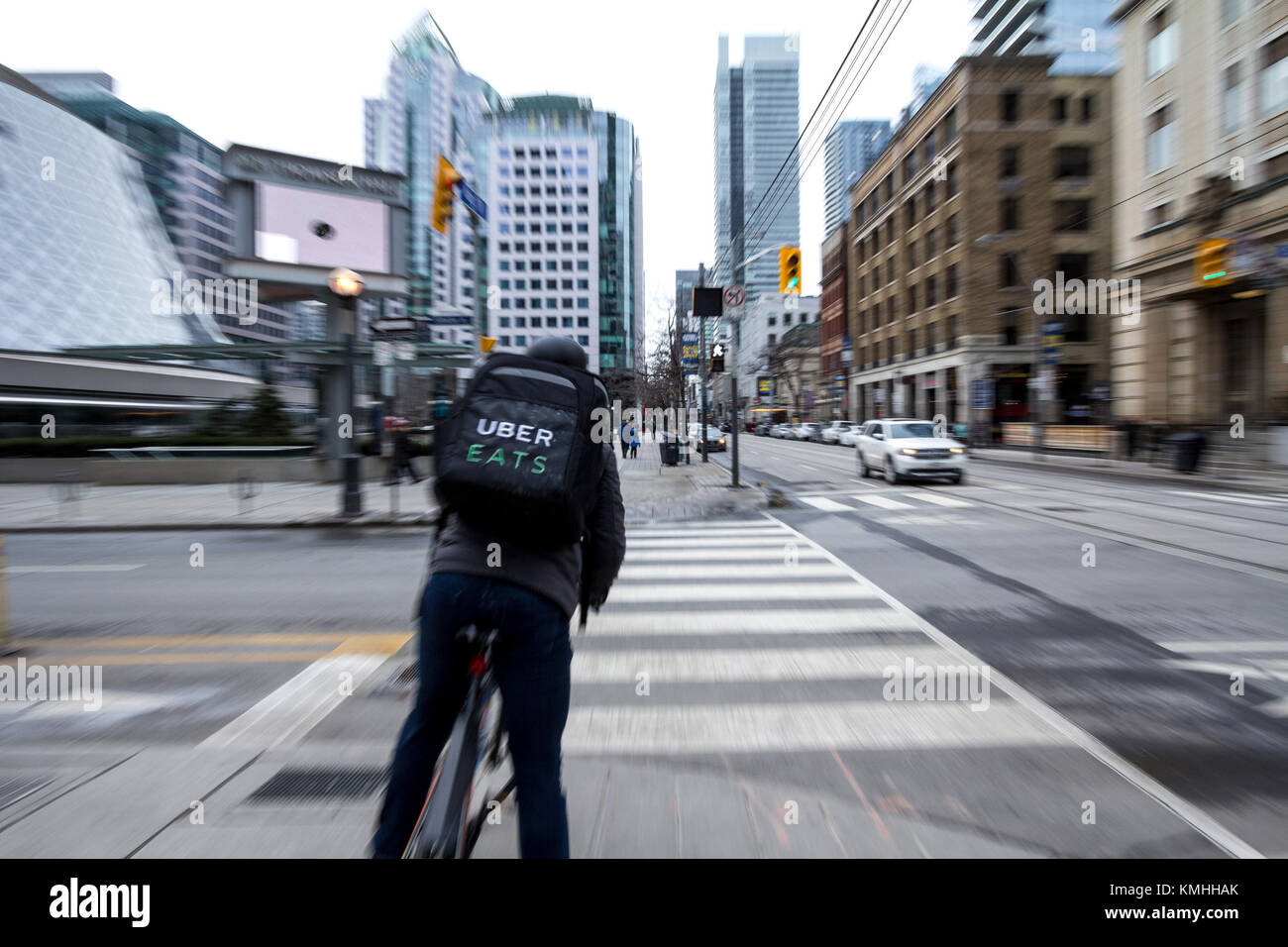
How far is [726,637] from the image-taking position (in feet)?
18.4

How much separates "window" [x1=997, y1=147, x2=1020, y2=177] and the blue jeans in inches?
2115

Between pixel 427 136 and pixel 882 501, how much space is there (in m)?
163

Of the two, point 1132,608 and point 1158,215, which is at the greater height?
point 1158,215

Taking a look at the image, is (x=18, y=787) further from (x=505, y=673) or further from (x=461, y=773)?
(x=505, y=673)

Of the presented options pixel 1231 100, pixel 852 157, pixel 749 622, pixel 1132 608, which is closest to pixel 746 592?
pixel 749 622

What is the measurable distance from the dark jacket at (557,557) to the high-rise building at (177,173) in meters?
102

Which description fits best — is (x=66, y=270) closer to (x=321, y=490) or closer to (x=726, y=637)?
(x=321, y=490)

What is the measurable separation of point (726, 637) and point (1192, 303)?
95.0 feet

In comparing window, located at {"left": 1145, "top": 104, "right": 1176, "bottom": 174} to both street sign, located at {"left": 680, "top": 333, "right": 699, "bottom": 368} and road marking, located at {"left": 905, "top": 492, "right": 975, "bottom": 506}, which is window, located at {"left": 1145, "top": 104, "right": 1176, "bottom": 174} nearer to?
street sign, located at {"left": 680, "top": 333, "right": 699, "bottom": 368}

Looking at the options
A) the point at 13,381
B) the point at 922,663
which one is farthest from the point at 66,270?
the point at 922,663

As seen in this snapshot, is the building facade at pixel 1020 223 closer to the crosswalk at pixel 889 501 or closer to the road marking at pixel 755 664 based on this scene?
the crosswalk at pixel 889 501

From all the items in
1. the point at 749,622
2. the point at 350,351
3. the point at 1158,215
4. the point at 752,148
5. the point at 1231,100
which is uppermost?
the point at 752,148

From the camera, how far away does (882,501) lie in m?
15.4

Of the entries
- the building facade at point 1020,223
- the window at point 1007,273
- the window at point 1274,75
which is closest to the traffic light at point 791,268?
the window at point 1274,75
